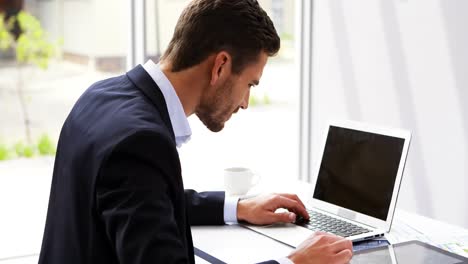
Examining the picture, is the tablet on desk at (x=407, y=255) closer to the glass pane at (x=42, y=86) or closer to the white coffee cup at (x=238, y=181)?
the white coffee cup at (x=238, y=181)

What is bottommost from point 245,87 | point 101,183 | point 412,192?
point 412,192

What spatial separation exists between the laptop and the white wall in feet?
4.06

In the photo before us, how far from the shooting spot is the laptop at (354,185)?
178 centimetres

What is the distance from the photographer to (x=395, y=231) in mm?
1818

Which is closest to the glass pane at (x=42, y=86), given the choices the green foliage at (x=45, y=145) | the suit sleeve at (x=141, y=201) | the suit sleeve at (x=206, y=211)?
the green foliage at (x=45, y=145)

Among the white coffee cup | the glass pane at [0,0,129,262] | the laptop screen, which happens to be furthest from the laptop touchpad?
the glass pane at [0,0,129,262]

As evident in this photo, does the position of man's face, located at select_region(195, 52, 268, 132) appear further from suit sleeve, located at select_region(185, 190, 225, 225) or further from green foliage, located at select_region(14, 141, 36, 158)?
green foliage, located at select_region(14, 141, 36, 158)

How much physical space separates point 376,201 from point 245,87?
0.58 metres

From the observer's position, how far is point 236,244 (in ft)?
5.52

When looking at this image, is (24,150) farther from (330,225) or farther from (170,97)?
(170,97)

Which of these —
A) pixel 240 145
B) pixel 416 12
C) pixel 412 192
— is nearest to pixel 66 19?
pixel 240 145

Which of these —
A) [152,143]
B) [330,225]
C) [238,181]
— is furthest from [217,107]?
[238,181]

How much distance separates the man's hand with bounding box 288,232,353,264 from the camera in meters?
1.37

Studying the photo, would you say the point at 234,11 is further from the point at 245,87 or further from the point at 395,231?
the point at 395,231
